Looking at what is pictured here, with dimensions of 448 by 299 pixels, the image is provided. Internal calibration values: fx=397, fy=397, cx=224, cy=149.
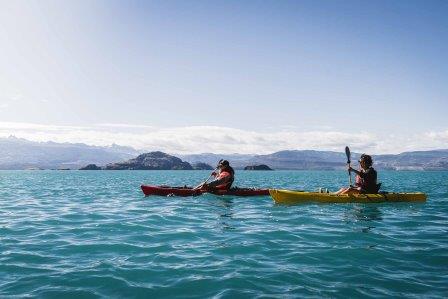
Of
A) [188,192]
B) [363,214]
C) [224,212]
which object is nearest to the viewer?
[363,214]

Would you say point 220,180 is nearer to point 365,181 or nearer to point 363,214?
point 365,181

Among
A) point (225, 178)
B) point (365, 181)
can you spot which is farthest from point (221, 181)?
point (365, 181)

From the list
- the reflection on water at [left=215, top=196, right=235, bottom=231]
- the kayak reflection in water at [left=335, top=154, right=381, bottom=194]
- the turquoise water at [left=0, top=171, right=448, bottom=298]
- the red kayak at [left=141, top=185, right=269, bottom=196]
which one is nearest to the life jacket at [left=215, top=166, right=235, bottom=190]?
the red kayak at [left=141, top=185, right=269, bottom=196]

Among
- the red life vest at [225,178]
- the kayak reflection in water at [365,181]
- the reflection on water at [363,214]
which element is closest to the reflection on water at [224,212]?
the red life vest at [225,178]

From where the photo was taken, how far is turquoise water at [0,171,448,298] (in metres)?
7.71

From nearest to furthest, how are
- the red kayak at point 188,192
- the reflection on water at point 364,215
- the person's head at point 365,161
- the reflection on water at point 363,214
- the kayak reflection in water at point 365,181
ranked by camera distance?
the reflection on water at point 364,215
the reflection on water at point 363,214
the person's head at point 365,161
the kayak reflection in water at point 365,181
the red kayak at point 188,192

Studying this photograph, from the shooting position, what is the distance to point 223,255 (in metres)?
10.2

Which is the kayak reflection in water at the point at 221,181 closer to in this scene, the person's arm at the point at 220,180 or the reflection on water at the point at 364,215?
Answer: the person's arm at the point at 220,180

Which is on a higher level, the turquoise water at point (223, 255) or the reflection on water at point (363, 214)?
the reflection on water at point (363, 214)

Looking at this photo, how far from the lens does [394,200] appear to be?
22.9m

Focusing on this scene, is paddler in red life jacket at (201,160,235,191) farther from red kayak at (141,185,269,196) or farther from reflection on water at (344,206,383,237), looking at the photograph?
reflection on water at (344,206,383,237)

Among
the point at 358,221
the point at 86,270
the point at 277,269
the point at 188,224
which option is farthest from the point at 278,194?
the point at 86,270

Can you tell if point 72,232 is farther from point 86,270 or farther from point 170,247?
point 86,270

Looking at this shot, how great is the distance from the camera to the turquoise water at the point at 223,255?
7715 millimetres
